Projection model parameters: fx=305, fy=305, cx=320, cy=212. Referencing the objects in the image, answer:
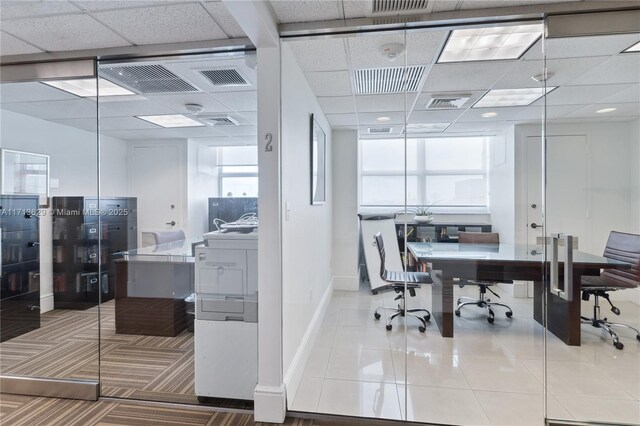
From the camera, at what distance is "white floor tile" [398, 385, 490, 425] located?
1959 mm

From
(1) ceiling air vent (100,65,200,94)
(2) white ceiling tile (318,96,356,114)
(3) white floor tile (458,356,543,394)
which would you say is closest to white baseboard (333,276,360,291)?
(3) white floor tile (458,356,543,394)

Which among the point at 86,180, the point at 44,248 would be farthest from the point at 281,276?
the point at 44,248

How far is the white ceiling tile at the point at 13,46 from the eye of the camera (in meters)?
2.10

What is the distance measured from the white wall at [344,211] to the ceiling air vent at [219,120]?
1.85 metres

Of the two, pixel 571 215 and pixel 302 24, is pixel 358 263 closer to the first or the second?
pixel 571 215

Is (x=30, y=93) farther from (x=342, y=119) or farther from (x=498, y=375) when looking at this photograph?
(x=498, y=375)

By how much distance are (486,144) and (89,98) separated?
4070 millimetres

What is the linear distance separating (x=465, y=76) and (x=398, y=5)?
1.21 metres

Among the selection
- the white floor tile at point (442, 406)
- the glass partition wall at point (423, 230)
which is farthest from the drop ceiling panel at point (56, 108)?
the white floor tile at point (442, 406)

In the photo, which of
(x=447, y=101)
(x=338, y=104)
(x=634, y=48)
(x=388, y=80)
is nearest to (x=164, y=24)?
(x=388, y=80)

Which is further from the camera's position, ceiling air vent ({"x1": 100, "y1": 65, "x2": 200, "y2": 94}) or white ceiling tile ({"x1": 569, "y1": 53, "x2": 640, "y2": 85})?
ceiling air vent ({"x1": 100, "y1": 65, "x2": 200, "y2": 94})

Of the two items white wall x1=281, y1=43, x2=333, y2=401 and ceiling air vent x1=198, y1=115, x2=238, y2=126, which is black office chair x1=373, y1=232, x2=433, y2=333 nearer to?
white wall x1=281, y1=43, x2=333, y2=401

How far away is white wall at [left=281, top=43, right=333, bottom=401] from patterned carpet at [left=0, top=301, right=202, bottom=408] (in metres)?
0.83

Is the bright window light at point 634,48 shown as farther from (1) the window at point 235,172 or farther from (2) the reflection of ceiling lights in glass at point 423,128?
(1) the window at point 235,172
